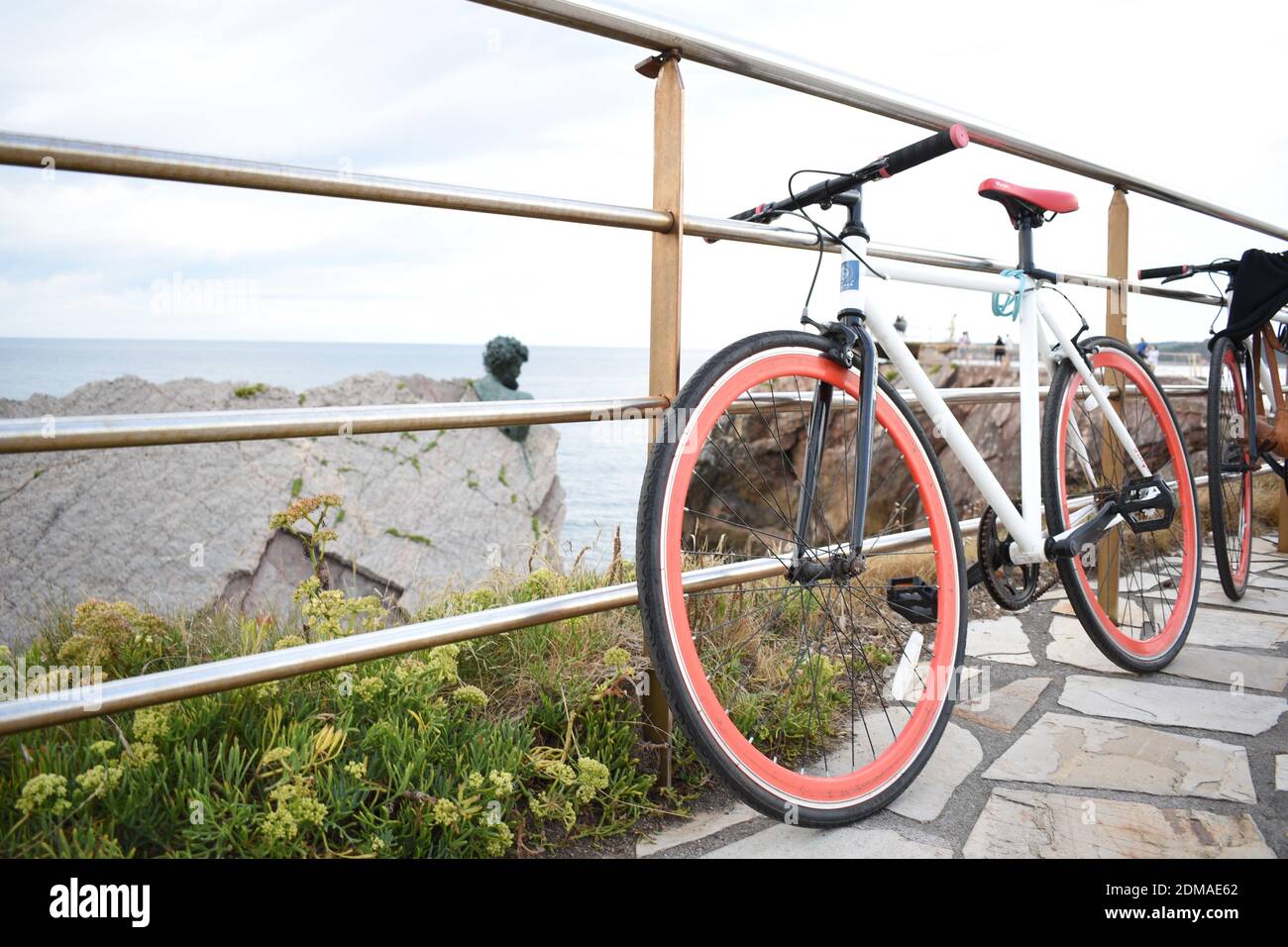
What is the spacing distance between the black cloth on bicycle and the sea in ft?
8.11

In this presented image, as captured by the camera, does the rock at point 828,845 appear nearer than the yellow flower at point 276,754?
No

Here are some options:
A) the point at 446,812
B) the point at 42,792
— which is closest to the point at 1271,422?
the point at 446,812

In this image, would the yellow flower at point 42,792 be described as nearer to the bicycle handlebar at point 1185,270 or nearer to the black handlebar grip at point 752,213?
the black handlebar grip at point 752,213

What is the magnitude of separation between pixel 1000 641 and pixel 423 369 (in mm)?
41218

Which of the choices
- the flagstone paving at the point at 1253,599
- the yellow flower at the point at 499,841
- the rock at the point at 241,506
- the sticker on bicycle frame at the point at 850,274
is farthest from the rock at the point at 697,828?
the flagstone paving at the point at 1253,599

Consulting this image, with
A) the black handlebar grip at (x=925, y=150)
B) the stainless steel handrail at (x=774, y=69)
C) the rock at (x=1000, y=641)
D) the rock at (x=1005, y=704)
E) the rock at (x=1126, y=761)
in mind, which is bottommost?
the rock at (x=1126, y=761)

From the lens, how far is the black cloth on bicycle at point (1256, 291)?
2.99 m

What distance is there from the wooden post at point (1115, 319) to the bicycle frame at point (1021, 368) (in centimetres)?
48

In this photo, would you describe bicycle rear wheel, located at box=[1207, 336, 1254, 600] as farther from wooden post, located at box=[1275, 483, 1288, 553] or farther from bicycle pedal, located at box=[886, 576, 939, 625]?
bicycle pedal, located at box=[886, 576, 939, 625]

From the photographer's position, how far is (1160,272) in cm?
305

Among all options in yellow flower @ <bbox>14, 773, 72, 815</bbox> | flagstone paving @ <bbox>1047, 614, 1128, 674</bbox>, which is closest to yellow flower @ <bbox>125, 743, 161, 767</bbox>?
yellow flower @ <bbox>14, 773, 72, 815</bbox>

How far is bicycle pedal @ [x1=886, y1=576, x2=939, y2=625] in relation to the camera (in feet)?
5.80

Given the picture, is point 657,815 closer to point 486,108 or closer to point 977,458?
point 977,458

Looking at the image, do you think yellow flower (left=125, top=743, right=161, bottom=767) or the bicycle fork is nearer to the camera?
yellow flower (left=125, top=743, right=161, bottom=767)
